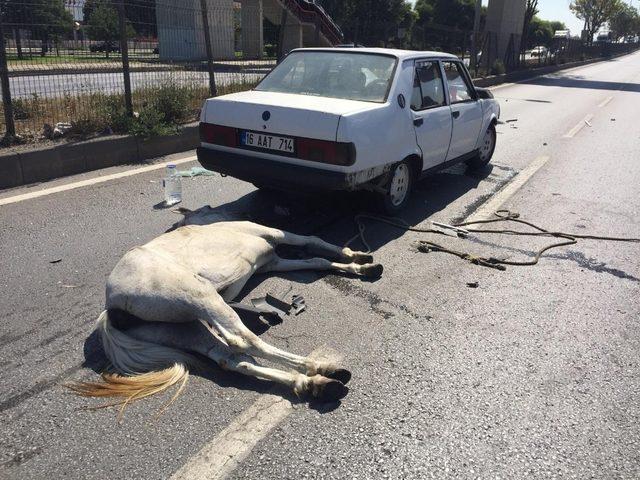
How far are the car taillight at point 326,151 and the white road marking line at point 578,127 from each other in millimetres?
8797

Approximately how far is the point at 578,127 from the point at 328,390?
12.7 meters

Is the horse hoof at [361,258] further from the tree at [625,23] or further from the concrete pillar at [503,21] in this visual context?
the tree at [625,23]

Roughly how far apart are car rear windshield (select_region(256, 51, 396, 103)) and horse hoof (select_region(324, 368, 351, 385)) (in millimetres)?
3104

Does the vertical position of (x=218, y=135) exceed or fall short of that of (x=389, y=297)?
it exceeds it

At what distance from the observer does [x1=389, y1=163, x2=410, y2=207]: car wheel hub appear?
5.78 meters

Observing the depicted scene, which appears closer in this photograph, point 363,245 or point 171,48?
point 363,245

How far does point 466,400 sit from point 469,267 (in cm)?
202

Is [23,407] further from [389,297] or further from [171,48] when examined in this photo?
[171,48]

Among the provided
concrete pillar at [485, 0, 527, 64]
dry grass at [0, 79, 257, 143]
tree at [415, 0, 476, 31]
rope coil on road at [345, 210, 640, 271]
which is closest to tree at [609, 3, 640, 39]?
tree at [415, 0, 476, 31]

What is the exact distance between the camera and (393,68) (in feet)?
18.8

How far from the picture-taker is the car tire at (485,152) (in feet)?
26.6

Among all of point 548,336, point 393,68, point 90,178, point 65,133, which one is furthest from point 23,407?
point 65,133

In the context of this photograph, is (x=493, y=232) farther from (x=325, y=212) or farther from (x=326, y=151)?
(x=326, y=151)

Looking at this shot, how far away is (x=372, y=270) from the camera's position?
4453 mm
